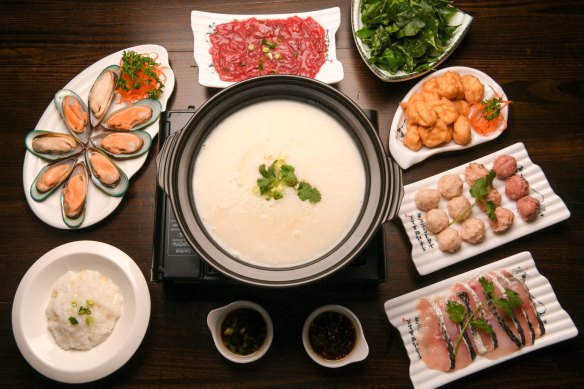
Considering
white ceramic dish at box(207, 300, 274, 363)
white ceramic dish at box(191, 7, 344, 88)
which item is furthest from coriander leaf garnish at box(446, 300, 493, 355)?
white ceramic dish at box(191, 7, 344, 88)

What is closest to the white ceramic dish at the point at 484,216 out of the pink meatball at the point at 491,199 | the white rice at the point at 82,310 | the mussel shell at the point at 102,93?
the pink meatball at the point at 491,199

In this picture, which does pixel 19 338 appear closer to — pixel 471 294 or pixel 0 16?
pixel 0 16

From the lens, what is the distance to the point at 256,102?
6.08 feet

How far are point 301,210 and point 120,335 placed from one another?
1016mm

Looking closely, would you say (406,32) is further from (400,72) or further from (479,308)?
(479,308)

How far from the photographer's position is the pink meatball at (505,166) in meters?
2.28

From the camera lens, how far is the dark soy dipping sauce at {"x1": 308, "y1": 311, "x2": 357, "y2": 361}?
6.95 ft

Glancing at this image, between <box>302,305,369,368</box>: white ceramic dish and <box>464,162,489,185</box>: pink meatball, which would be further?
<box>464,162,489,185</box>: pink meatball

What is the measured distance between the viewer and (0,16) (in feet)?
8.26

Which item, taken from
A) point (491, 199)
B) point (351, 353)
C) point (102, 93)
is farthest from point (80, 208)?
point (491, 199)

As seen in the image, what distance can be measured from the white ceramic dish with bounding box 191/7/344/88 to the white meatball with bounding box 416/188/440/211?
66 cm

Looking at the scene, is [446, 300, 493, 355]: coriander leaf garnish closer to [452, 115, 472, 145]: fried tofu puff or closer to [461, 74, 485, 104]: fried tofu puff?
[452, 115, 472, 145]: fried tofu puff

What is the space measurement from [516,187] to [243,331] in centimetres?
138

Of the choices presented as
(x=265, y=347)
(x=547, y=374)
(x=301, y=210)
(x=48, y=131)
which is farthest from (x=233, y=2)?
(x=547, y=374)
